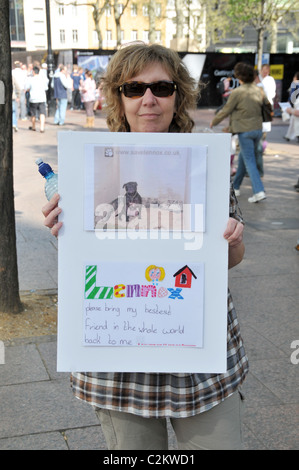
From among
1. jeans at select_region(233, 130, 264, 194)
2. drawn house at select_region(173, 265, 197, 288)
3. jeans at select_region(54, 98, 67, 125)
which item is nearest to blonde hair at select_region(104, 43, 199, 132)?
drawn house at select_region(173, 265, 197, 288)

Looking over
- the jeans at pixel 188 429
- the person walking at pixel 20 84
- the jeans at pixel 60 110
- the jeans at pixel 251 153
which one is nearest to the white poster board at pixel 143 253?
the jeans at pixel 188 429

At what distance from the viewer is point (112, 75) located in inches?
85.5

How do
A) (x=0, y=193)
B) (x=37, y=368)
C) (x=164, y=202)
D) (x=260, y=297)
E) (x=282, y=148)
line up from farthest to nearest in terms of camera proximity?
1. (x=282, y=148)
2. (x=260, y=297)
3. (x=0, y=193)
4. (x=37, y=368)
5. (x=164, y=202)

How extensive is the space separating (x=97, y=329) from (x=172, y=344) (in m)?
0.23

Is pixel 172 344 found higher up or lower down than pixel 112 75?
lower down

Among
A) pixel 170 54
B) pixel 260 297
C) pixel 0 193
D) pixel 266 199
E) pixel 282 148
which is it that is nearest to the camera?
pixel 170 54

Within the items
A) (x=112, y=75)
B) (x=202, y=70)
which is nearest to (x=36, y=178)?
(x=112, y=75)

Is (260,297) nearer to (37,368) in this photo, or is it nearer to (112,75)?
(37,368)

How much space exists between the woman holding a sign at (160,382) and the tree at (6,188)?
279 centimetres

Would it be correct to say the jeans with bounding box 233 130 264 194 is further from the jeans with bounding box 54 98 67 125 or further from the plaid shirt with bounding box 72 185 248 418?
the jeans with bounding box 54 98 67 125

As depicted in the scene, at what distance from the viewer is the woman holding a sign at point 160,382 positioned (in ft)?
6.31

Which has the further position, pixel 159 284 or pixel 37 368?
pixel 37 368
